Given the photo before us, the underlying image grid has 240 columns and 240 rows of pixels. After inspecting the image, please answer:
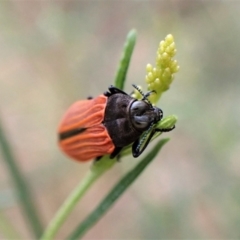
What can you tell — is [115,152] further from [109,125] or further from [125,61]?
[125,61]

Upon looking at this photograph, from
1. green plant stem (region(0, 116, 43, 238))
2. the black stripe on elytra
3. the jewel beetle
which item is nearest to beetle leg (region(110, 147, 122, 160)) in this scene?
A: the jewel beetle

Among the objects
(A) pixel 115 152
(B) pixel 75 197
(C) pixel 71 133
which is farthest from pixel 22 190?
(A) pixel 115 152

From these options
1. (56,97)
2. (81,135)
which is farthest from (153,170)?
(81,135)

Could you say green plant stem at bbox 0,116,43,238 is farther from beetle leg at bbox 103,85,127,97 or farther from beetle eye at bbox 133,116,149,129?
beetle eye at bbox 133,116,149,129

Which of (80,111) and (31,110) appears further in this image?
(31,110)

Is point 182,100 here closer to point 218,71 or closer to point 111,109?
point 218,71
